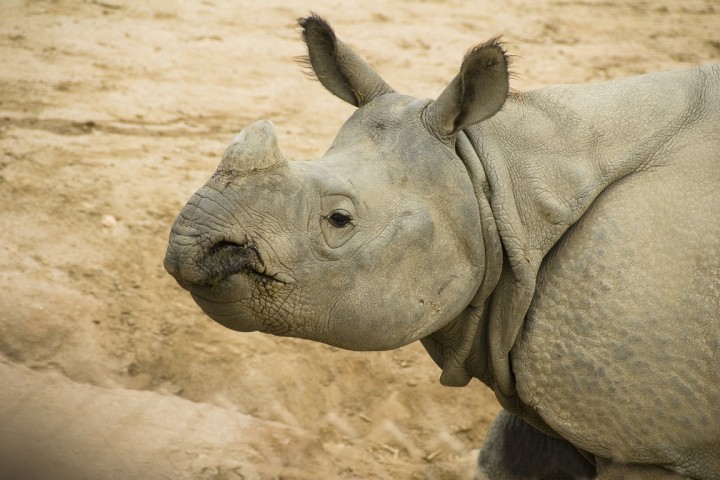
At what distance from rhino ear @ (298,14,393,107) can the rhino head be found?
0.16 m

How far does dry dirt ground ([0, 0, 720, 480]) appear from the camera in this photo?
15.2ft

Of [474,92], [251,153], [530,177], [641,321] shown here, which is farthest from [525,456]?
[251,153]

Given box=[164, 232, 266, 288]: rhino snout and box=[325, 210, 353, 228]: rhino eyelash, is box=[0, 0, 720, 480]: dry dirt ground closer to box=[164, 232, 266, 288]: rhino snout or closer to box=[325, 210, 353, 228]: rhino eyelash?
box=[164, 232, 266, 288]: rhino snout

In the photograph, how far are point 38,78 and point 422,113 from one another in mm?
5229

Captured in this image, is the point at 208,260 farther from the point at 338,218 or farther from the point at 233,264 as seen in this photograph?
the point at 338,218

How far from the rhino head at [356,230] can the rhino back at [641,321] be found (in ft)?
1.02

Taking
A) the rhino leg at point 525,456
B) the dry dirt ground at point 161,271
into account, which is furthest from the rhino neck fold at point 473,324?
the dry dirt ground at point 161,271

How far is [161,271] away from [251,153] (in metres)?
3.09

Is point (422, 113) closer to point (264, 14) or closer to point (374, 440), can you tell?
point (374, 440)

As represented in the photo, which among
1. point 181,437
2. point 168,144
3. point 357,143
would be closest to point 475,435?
point 181,437

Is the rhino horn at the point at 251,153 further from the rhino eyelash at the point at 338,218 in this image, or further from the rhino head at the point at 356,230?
Answer: the rhino eyelash at the point at 338,218

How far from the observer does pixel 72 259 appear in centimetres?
591

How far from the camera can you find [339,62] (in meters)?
3.79

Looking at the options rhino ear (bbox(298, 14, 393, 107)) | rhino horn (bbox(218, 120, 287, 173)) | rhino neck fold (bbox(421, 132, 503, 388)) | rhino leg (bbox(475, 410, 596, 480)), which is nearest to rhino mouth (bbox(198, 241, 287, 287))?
rhino horn (bbox(218, 120, 287, 173))
